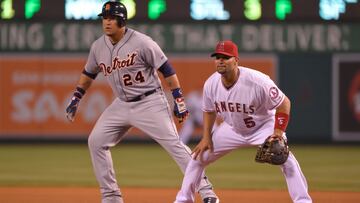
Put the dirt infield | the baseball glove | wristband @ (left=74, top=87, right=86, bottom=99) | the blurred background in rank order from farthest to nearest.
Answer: the blurred background
the dirt infield
wristband @ (left=74, top=87, right=86, bottom=99)
the baseball glove

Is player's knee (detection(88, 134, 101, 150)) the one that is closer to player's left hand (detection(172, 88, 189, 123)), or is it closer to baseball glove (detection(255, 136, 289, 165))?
player's left hand (detection(172, 88, 189, 123))

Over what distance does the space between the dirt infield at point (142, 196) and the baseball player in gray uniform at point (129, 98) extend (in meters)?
1.02

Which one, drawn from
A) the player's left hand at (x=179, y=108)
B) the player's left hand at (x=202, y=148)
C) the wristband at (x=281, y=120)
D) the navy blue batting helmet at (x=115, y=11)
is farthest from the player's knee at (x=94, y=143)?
the wristband at (x=281, y=120)

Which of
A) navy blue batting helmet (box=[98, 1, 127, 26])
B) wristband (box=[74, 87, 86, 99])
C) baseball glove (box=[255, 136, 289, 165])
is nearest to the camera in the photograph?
baseball glove (box=[255, 136, 289, 165])

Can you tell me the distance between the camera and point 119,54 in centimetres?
627

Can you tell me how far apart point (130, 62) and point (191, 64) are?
710 centimetres

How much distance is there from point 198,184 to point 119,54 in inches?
43.4

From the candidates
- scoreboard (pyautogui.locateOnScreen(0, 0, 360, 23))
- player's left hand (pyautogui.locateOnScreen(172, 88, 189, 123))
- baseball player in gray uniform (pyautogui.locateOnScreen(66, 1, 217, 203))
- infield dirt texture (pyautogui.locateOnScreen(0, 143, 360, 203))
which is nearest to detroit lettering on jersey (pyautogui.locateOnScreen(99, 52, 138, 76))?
baseball player in gray uniform (pyautogui.locateOnScreen(66, 1, 217, 203))

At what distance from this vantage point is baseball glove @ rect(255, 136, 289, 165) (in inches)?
224

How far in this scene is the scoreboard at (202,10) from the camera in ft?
40.1

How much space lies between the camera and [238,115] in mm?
5930

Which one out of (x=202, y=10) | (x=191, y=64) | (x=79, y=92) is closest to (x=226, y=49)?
(x=79, y=92)

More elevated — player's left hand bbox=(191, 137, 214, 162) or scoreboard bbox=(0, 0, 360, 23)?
scoreboard bbox=(0, 0, 360, 23)

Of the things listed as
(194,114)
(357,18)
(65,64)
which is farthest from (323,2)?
(65,64)
